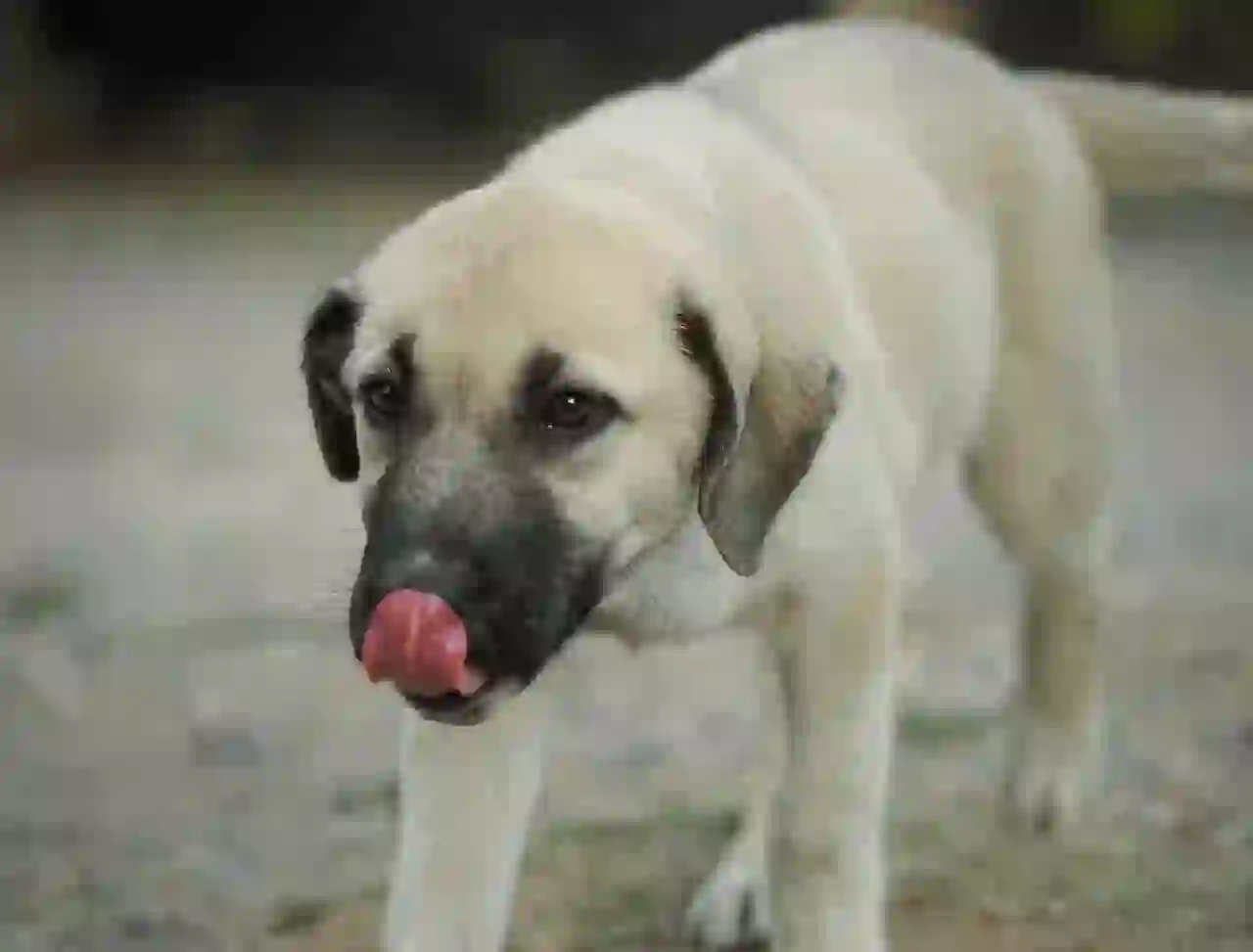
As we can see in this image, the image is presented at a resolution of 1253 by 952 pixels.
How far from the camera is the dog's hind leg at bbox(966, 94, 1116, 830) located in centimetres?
371

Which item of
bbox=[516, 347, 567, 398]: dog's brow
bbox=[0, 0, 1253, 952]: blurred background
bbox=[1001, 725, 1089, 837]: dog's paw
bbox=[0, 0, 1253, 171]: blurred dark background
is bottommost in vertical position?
bbox=[0, 0, 1253, 171]: blurred dark background

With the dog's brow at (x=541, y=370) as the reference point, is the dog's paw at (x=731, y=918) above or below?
below

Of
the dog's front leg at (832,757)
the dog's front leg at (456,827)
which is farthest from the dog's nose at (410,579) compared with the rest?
the dog's front leg at (832,757)

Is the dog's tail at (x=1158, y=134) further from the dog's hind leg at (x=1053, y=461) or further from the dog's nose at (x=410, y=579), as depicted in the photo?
the dog's nose at (x=410, y=579)

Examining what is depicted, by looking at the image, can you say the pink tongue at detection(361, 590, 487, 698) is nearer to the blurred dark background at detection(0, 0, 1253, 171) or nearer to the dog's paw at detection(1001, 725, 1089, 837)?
the dog's paw at detection(1001, 725, 1089, 837)

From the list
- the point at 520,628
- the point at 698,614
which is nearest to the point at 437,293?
the point at 520,628

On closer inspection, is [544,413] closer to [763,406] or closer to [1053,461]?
[763,406]

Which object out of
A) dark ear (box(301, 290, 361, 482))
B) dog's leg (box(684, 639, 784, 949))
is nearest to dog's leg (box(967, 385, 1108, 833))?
dog's leg (box(684, 639, 784, 949))

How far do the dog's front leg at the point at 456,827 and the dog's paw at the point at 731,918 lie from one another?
0.67 meters

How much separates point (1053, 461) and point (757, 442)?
139 centimetres

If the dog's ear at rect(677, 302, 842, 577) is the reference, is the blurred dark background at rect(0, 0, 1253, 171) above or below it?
below

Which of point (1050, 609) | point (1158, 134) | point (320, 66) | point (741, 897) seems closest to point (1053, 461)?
point (1050, 609)

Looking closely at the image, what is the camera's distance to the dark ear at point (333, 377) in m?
2.61

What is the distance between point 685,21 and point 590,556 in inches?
352
